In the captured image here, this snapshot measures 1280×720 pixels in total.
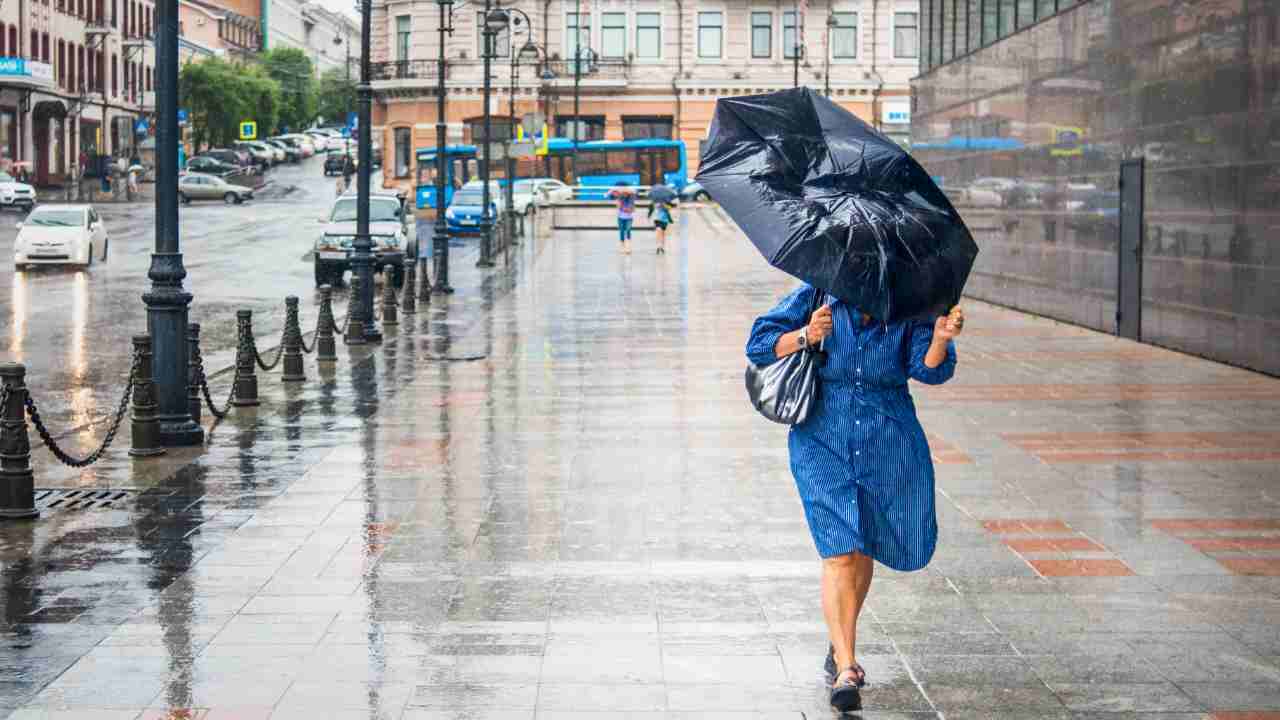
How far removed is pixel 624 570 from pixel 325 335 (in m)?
11.7

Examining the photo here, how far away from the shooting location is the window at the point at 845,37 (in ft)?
268

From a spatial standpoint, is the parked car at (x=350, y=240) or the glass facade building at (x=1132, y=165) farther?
the parked car at (x=350, y=240)

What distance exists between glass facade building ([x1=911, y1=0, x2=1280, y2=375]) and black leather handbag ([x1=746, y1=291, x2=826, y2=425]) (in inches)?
509

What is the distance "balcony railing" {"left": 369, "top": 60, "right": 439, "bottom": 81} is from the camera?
81.8 m

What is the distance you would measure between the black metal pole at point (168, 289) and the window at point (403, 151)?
71219mm

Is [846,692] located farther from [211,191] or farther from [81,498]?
[211,191]

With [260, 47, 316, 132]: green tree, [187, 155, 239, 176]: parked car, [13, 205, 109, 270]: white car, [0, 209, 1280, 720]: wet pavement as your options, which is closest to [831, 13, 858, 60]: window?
[187, 155, 239, 176]: parked car

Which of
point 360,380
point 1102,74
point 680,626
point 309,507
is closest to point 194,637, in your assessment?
point 680,626

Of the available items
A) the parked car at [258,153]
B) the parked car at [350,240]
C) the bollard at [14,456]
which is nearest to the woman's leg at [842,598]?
the bollard at [14,456]

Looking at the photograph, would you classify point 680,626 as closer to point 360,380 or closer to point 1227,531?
point 1227,531

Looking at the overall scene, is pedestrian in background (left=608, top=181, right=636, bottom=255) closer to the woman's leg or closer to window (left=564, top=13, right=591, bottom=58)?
window (left=564, top=13, right=591, bottom=58)

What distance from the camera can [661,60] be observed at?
8281 cm

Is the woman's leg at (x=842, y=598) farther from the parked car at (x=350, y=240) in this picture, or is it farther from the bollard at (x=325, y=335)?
the parked car at (x=350, y=240)

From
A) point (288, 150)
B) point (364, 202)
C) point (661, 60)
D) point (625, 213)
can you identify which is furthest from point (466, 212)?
point (288, 150)
